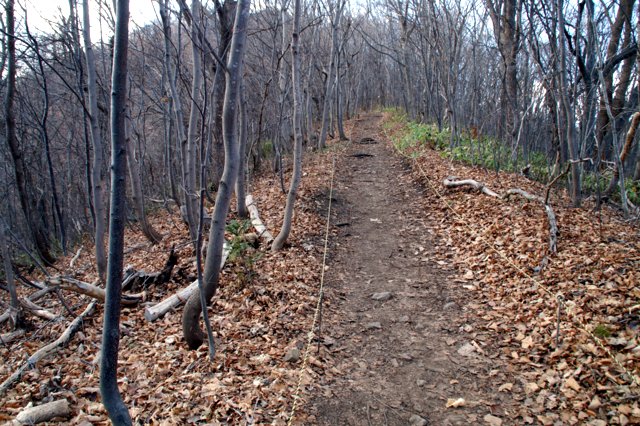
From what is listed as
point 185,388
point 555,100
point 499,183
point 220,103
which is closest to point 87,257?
point 220,103

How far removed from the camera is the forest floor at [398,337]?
3.17 m

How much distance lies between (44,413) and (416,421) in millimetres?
2834

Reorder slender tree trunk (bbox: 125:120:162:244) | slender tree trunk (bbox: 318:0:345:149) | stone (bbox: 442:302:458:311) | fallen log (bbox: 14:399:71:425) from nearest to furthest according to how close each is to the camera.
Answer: fallen log (bbox: 14:399:71:425), stone (bbox: 442:302:458:311), slender tree trunk (bbox: 125:120:162:244), slender tree trunk (bbox: 318:0:345:149)

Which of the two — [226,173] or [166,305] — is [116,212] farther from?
[166,305]

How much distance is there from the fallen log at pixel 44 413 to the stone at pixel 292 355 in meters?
1.78

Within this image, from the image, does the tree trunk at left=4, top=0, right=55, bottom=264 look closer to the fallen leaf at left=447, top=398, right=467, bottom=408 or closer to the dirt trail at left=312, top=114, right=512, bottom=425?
the dirt trail at left=312, top=114, right=512, bottom=425

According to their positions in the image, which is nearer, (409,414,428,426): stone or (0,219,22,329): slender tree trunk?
(409,414,428,426): stone

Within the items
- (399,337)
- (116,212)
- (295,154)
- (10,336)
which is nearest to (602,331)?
(399,337)

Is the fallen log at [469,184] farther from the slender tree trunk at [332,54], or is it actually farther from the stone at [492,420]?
the slender tree trunk at [332,54]

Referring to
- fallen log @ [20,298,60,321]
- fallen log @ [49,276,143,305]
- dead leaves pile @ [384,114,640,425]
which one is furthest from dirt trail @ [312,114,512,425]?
fallen log @ [20,298,60,321]

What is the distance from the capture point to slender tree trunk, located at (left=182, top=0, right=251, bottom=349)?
11.3 feet

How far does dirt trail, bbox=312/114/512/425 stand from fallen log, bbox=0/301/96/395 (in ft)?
9.45

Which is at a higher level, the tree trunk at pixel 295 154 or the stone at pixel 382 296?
the tree trunk at pixel 295 154

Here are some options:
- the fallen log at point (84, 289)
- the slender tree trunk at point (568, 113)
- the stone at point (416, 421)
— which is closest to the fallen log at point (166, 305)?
the fallen log at point (84, 289)
